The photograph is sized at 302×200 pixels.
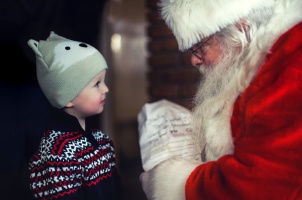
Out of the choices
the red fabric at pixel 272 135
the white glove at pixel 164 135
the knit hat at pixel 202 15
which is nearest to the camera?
the red fabric at pixel 272 135

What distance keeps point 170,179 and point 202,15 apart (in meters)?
0.35

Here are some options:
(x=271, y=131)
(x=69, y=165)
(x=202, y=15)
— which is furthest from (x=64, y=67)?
(x=271, y=131)

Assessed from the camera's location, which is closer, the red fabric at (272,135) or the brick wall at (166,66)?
the red fabric at (272,135)

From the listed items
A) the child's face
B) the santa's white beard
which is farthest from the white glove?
the child's face

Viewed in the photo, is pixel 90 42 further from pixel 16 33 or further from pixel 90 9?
pixel 16 33

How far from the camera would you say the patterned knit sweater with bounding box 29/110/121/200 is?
2.47 feet

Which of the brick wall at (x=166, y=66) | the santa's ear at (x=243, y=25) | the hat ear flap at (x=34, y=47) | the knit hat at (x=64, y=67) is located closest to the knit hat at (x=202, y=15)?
the santa's ear at (x=243, y=25)

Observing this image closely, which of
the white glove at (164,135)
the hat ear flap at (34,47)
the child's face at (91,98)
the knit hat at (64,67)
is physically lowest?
the white glove at (164,135)

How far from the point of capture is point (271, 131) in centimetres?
61

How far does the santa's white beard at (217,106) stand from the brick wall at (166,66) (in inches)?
24.9

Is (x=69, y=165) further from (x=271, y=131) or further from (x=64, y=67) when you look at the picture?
(x=271, y=131)

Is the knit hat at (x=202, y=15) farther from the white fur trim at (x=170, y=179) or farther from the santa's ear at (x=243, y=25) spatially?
the white fur trim at (x=170, y=179)

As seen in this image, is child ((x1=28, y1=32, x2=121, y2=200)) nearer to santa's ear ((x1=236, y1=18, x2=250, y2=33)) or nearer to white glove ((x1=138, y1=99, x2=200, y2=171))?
white glove ((x1=138, y1=99, x2=200, y2=171))

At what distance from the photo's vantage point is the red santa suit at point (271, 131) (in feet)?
1.96
